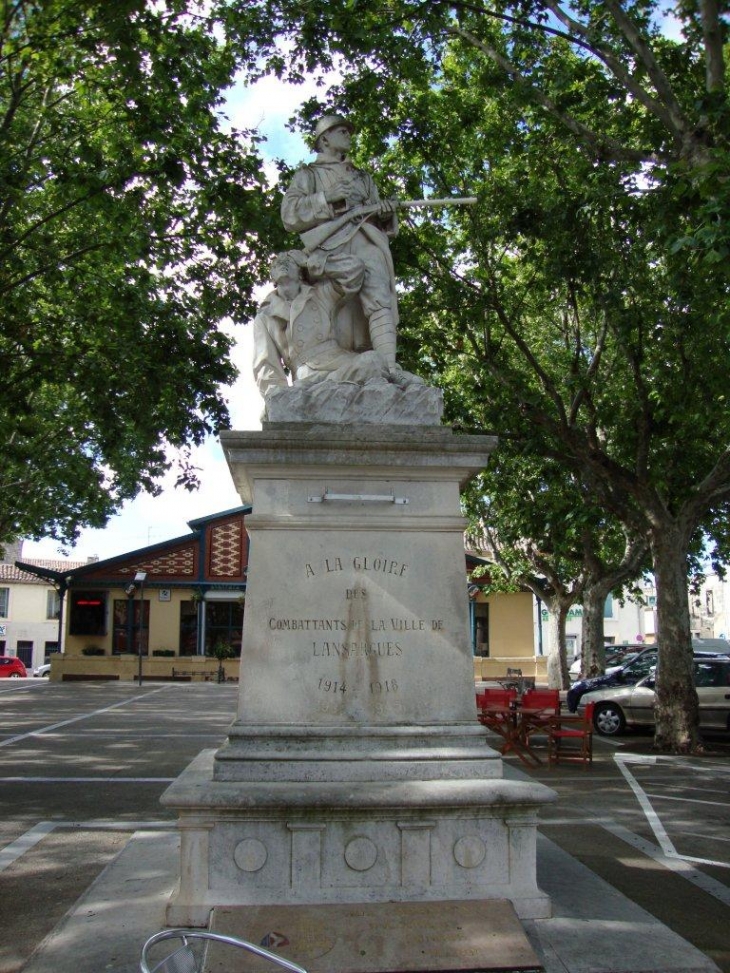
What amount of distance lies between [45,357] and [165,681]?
2379 centimetres

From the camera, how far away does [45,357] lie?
15305 mm

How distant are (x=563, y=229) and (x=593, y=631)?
1467 centimetres

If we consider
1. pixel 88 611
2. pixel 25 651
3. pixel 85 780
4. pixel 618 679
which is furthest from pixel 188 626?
pixel 85 780

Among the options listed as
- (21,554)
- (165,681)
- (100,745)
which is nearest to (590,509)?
(100,745)

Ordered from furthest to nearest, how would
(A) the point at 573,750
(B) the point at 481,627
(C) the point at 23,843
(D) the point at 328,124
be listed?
(B) the point at 481,627 < (A) the point at 573,750 < (C) the point at 23,843 < (D) the point at 328,124

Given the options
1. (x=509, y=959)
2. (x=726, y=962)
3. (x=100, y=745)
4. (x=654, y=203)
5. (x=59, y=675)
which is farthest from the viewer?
(x=59, y=675)

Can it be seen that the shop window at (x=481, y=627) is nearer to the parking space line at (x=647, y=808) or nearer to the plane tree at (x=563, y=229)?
the plane tree at (x=563, y=229)

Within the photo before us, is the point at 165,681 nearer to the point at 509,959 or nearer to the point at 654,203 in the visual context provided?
the point at 654,203

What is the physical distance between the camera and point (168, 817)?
872 cm

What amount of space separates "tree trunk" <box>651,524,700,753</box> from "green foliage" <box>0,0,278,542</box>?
7749 mm

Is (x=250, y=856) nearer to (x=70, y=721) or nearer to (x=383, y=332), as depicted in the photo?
(x=383, y=332)

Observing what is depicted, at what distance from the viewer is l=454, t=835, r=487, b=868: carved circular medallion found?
14.8 ft

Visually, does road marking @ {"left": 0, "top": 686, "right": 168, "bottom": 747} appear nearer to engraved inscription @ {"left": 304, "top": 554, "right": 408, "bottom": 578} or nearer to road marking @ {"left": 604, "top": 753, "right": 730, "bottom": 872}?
road marking @ {"left": 604, "top": 753, "right": 730, "bottom": 872}

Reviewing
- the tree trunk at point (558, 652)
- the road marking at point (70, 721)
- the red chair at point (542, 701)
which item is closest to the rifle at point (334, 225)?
the red chair at point (542, 701)
